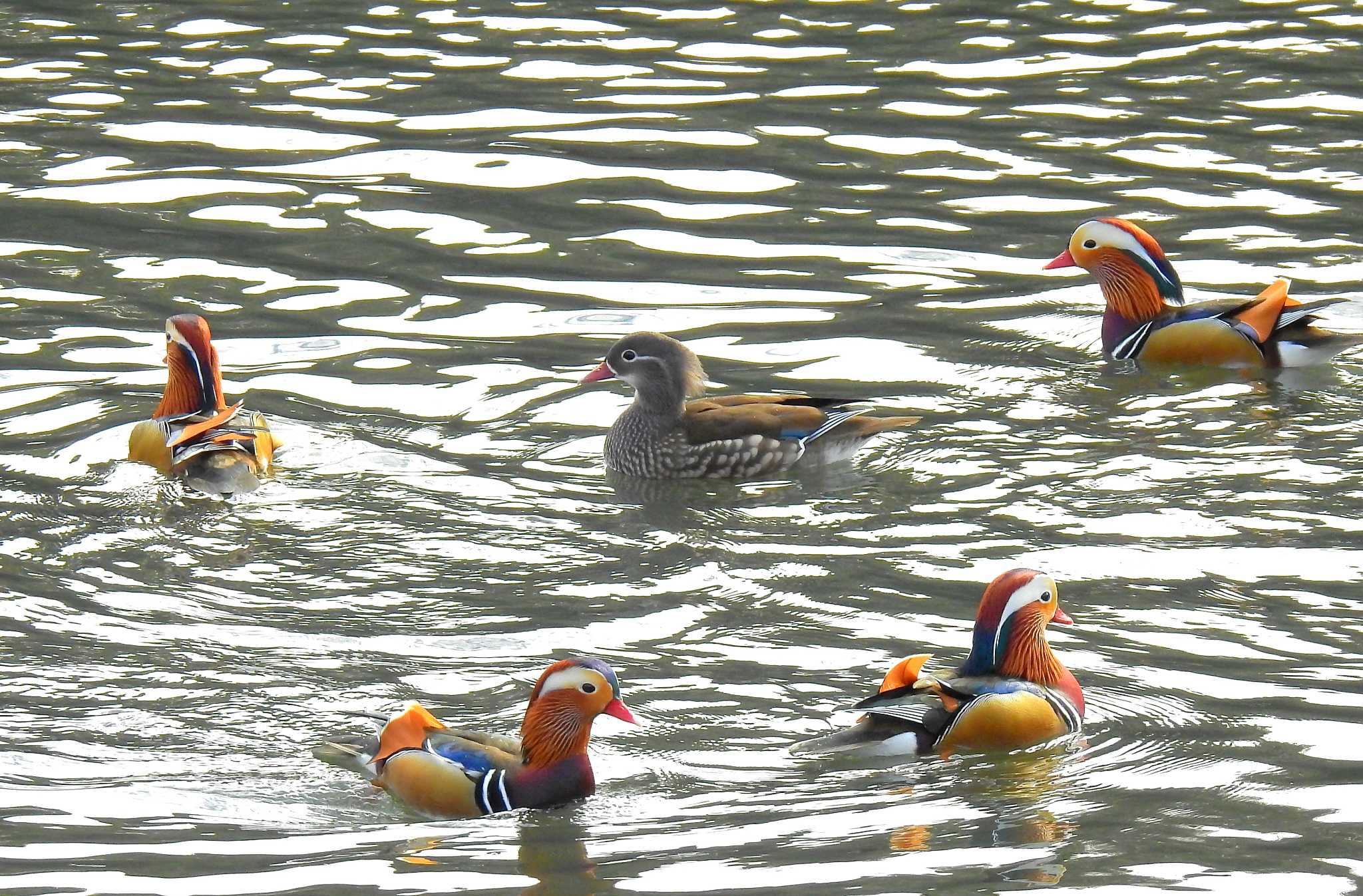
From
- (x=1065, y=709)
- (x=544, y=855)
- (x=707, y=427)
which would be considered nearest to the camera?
(x=544, y=855)

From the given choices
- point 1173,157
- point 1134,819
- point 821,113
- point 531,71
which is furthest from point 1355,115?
point 1134,819

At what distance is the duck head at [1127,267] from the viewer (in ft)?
37.6

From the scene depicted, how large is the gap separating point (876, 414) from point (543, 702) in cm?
407

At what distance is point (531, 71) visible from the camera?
1664 cm

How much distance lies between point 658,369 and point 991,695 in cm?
377

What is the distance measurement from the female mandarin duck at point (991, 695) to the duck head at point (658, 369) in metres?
3.31

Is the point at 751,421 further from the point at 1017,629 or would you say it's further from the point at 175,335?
the point at 1017,629

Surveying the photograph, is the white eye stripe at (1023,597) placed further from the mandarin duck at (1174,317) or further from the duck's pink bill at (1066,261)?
the duck's pink bill at (1066,261)

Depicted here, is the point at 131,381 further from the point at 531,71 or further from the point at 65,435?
the point at 531,71

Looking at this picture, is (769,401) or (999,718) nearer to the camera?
(999,718)

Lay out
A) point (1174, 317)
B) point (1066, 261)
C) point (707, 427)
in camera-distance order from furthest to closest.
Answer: point (1066, 261), point (1174, 317), point (707, 427)

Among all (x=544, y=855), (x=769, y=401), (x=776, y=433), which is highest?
(x=769, y=401)

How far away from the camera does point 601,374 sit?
1052 centimetres

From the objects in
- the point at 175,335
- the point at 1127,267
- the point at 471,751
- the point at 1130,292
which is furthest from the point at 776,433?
the point at 471,751
